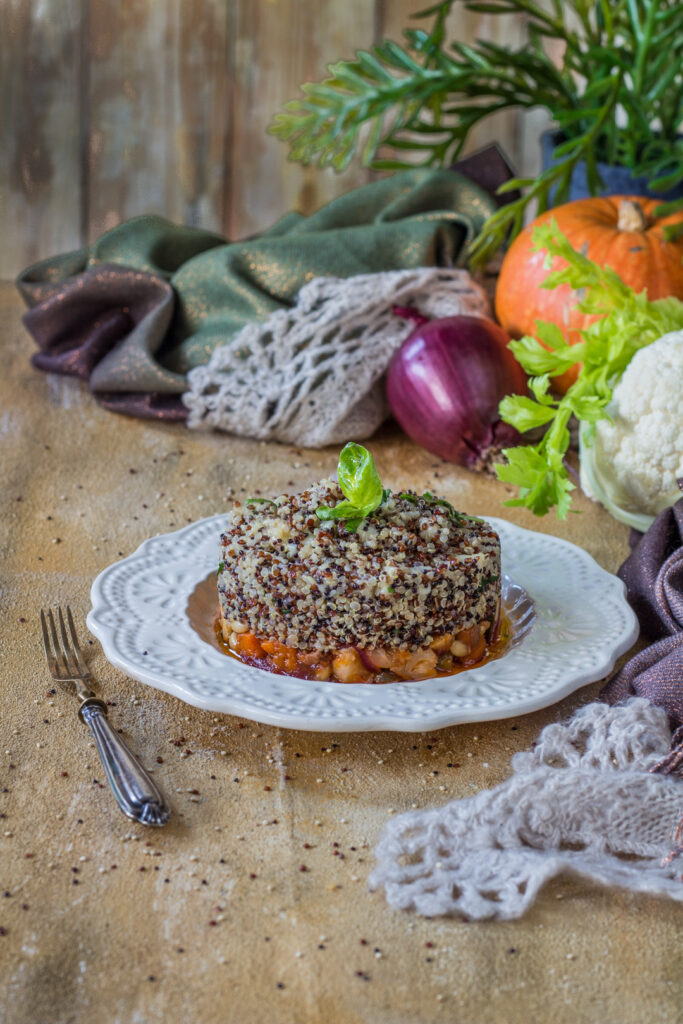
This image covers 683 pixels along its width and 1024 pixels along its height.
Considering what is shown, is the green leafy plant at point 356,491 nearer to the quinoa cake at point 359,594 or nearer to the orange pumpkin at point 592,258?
the quinoa cake at point 359,594

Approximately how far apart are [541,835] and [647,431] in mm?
581

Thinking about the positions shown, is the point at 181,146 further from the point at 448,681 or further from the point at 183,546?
the point at 448,681

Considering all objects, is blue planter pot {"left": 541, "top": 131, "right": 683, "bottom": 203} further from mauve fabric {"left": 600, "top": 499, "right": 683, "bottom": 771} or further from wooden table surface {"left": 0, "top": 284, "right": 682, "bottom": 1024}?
wooden table surface {"left": 0, "top": 284, "right": 682, "bottom": 1024}

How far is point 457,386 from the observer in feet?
4.66

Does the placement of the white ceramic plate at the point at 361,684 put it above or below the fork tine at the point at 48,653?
above

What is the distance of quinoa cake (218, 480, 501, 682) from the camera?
860 millimetres

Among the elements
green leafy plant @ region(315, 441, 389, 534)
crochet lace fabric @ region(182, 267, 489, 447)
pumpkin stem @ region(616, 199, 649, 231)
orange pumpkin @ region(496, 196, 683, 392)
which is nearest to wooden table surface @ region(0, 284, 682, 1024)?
green leafy plant @ region(315, 441, 389, 534)

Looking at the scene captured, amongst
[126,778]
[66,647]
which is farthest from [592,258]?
[126,778]

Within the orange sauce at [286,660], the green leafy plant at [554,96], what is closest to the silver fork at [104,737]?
the orange sauce at [286,660]

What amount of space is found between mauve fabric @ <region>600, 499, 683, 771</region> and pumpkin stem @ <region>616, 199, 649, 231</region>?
65cm

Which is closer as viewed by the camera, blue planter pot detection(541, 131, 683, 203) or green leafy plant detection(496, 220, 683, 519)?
green leafy plant detection(496, 220, 683, 519)

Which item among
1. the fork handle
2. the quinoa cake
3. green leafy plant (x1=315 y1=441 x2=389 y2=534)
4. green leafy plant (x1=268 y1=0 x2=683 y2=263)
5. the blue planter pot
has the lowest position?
the fork handle

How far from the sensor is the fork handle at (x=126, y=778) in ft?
2.45

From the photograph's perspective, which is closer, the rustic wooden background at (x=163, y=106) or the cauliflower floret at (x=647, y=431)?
the cauliflower floret at (x=647, y=431)
